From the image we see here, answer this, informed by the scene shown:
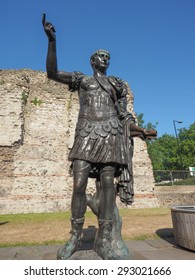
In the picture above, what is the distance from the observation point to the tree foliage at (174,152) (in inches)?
1579

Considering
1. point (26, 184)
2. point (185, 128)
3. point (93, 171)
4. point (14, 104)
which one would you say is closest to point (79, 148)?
point (93, 171)

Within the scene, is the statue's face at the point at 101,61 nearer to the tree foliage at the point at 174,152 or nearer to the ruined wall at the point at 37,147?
the ruined wall at the point at 37,147

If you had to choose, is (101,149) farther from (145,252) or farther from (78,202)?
(145,252)

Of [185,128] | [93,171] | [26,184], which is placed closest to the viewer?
[93,171]

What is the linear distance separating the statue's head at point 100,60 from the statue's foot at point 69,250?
223 cm

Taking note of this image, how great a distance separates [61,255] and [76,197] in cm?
65

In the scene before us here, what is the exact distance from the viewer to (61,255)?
2.86 metres

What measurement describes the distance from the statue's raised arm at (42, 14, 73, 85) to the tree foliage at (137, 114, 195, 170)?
3415 centimetres

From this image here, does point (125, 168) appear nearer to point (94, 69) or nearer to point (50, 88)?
point (94, 69)

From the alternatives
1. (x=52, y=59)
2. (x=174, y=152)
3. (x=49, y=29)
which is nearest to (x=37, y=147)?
→ (x=52, y=59)

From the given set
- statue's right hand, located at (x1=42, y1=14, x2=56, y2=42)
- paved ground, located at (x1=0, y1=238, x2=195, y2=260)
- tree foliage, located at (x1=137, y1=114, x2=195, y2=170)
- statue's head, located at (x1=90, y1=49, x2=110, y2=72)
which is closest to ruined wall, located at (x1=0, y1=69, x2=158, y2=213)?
paved ground, located at (x1=0, y1=238, x2=195, y2=260)

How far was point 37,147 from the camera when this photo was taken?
15.0m

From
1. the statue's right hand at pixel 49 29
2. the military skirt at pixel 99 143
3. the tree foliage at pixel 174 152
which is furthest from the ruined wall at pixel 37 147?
the tree foliage at pixel 174 152

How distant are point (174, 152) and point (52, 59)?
142 ft
